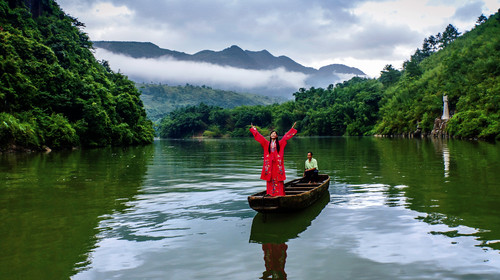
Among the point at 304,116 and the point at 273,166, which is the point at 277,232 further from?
the point at 304,116

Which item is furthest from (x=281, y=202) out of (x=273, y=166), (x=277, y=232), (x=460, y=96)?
(x=460, y=96)

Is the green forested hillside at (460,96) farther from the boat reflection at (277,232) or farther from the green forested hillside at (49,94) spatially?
the green forested hillside at (49,94)

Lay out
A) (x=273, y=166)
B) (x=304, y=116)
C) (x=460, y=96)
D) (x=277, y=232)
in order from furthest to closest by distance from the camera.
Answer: (x=304, y=116)
(x=460, y=96)
(x=273, y=166)
(x=277, y=232)

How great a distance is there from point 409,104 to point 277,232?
8755 cm

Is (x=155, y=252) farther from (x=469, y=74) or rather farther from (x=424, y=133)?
(x=424, y=133)

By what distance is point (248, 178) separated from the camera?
19.4 m

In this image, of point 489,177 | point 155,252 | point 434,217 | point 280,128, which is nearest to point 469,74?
point 489,177

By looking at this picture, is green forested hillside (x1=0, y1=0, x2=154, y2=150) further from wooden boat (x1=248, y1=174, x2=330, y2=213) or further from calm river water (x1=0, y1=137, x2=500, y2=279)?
wooden boat (x1=248, y1=174, x2=330, y2=213)

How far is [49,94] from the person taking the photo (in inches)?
1847

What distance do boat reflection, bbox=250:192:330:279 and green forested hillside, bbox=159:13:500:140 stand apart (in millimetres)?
45685

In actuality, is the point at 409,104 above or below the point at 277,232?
above

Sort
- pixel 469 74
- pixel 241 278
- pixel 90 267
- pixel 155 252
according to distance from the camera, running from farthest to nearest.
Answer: pixel 469 74
pixel 155 252
pixel 90 267
pixel 241 278

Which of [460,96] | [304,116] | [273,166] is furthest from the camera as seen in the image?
[304,116]

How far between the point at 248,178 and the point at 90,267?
12596 mm
